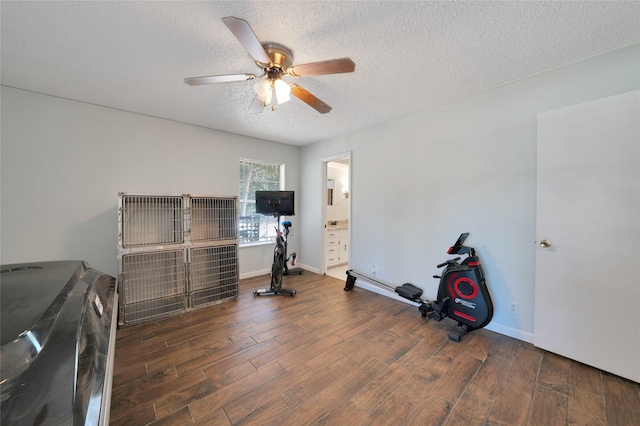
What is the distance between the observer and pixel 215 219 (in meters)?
3.23

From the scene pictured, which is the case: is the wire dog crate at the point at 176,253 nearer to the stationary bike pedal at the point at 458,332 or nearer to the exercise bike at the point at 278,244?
the exercise bike at the point at 278,244

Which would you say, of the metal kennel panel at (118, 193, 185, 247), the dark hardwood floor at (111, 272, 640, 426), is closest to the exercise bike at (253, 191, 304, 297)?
the dark hardwood floor at (111, 272, 640, 426)

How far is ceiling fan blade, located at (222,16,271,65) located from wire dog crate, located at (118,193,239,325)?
202 cm

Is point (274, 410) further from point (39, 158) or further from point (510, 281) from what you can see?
point (39, 158)

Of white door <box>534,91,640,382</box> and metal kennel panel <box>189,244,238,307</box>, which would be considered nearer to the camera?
white door <box>534,91,640,382</box>

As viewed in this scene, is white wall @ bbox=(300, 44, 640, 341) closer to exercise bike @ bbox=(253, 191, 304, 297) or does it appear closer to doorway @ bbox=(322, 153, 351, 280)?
doorway @ bbox=(322, 153, 351, 280)

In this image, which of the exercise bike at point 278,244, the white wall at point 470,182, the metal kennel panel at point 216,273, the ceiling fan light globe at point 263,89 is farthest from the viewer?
the exercise bike at point 278,244

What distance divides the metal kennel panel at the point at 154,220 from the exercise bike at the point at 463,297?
10.4ft

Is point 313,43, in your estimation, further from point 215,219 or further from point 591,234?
point 591,234

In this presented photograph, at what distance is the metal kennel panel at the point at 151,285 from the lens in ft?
8.51

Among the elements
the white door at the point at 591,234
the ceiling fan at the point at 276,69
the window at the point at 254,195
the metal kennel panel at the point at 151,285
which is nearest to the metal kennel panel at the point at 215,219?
the metal kennel panel at the point at 151,285

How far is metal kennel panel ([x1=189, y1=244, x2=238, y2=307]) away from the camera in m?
3.09

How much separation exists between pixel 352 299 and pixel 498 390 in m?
1.80

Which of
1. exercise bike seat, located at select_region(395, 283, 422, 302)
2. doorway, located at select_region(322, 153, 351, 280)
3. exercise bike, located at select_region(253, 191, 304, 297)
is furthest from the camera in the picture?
doorway, located at select_region(322, 153, 351, 280)
